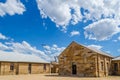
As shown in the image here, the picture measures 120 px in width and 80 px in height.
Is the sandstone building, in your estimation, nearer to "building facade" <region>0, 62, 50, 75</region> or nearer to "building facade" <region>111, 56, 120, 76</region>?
"building facade" <region>0, 62, 50, 75</region>

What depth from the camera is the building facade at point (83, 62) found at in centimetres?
2991

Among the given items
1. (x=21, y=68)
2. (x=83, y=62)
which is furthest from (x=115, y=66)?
(x=21, y=68)

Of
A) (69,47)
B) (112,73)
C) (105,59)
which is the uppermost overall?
(69,47)

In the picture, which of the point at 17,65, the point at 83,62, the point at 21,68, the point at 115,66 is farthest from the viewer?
the point at 21,68

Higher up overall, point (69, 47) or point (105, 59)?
point (69, 47)

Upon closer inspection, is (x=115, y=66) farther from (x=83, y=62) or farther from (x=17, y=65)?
(x=17, y=65)

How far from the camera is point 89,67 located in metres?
30.3

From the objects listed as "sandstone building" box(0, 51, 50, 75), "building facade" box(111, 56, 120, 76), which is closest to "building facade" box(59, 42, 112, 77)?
"building facade" box(111, 56, 120, 76)

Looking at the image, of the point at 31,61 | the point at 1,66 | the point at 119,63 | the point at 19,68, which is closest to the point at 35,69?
the point at 31,61

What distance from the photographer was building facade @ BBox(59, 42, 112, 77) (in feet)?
98.1

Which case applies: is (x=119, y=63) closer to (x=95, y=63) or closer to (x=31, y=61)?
(x=95, y=63)

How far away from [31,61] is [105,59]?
53.5ft

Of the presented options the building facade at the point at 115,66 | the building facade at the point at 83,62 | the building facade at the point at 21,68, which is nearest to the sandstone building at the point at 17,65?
the building facade at the point at 21,68

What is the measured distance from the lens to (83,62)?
31.1 m
